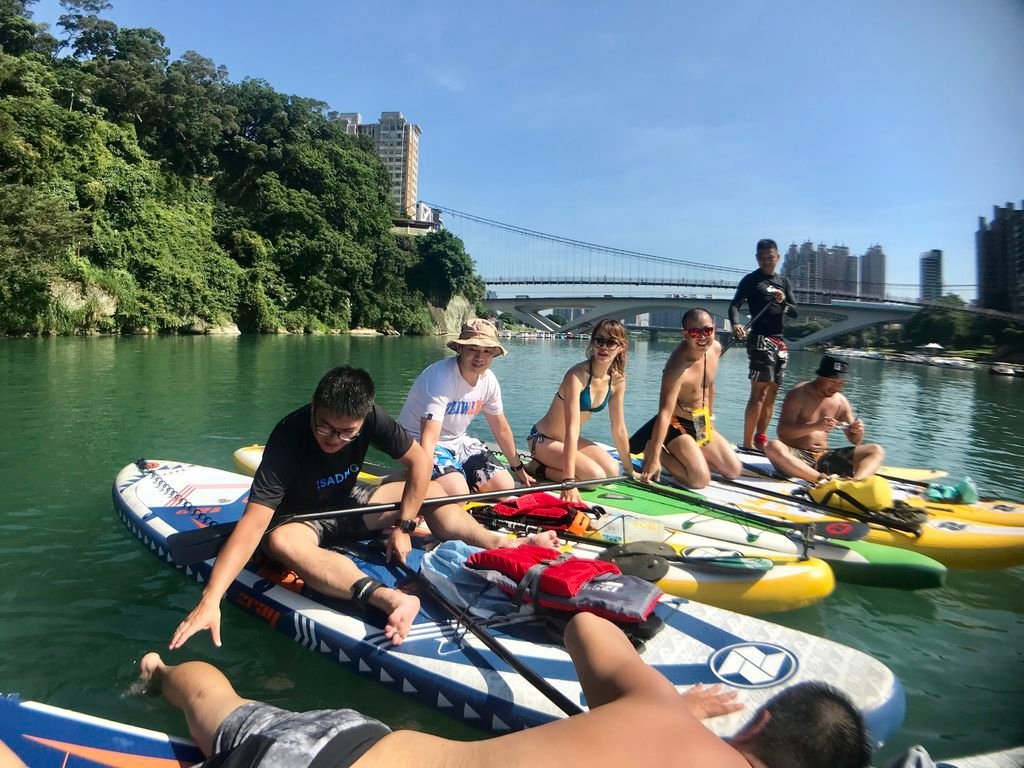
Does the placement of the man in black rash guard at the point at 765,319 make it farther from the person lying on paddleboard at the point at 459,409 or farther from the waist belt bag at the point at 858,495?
the person lying on paddleboard at the point at 459,409

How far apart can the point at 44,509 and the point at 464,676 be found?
16.0ft

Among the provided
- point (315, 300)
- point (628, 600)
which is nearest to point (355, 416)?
point (628, 600)

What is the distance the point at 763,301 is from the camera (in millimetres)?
7289

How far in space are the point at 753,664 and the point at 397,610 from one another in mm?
1778

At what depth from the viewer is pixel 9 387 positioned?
11695 mm

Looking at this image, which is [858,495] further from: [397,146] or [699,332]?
[397,146]

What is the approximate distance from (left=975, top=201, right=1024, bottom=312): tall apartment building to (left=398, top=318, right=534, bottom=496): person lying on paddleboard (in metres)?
3.10

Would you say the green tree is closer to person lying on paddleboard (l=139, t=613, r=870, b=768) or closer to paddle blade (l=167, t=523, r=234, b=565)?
paddle blade (l=167, t=523, r=234, b=565)

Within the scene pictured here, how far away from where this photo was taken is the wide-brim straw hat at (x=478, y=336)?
15.6 feet

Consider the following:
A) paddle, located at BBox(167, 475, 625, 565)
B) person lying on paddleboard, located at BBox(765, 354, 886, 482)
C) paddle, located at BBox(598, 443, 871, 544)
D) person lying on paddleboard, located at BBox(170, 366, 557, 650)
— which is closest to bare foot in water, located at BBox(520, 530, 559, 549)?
person lying on paddleboard, located at BBox(170, 366, 557, 650)

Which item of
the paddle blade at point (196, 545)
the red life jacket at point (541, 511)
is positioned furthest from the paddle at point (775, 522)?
the paddle blade at point (196, 545)

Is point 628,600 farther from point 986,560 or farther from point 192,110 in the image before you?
point 192,110

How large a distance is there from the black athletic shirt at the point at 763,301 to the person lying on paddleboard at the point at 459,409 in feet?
11.9

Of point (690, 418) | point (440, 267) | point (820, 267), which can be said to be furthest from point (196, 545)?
point (440, 267)
